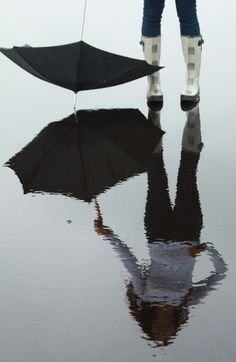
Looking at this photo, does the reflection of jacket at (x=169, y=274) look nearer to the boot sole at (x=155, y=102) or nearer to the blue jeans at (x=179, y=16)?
the boot sole at (x=155, y=102)

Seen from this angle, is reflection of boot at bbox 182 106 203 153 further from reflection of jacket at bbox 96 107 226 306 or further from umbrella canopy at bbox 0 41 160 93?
umbrella canopy at bbox 0 41 160 93

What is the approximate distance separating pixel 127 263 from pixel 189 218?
2.02 ft

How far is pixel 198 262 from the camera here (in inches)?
134

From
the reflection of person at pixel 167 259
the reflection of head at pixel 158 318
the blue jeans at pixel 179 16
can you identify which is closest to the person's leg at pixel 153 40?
the blue jeans at pixel 179 16

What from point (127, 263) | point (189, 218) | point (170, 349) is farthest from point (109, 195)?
point (170, 349)

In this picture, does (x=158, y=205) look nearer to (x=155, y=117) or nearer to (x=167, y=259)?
(x=167, y=259)

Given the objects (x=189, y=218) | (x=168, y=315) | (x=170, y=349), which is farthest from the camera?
(x=189, y=218)

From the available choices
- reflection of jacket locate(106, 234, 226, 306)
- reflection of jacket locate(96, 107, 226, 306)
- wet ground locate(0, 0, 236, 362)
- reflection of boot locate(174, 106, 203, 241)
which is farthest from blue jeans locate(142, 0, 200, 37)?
reflection of jacket locate(106, 234, 226, 306)

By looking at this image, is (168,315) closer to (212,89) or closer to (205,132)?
(205,132)

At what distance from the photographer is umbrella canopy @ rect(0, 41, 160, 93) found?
5.46m

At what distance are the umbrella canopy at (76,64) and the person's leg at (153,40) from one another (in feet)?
0.95

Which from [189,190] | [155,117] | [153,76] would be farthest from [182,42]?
[189,190]

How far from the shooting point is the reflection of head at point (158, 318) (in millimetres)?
2815

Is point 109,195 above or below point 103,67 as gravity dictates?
below
